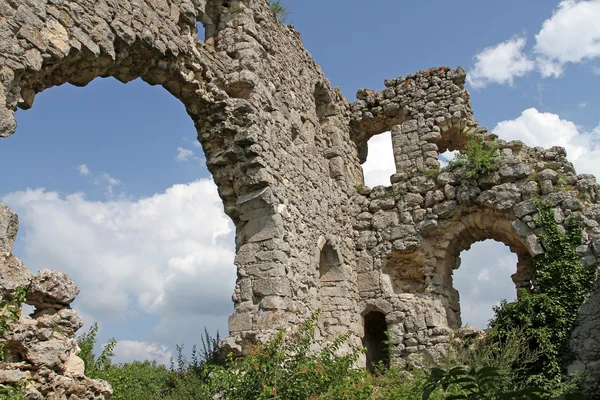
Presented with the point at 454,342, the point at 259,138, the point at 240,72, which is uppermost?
the point at 240,72

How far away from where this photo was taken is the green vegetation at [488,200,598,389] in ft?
28.2

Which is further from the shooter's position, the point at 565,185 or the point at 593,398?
the point at 565,185

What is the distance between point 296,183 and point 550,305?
177 inches

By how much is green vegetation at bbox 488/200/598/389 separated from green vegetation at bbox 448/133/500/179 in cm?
119

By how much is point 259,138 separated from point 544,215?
16.8ft

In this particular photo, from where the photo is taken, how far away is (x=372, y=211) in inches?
442

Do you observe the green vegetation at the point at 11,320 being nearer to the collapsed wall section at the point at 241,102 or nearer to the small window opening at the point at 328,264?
the collapsed wall section at the point at 241,102

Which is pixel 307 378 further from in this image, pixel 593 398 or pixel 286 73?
pixel 286 73

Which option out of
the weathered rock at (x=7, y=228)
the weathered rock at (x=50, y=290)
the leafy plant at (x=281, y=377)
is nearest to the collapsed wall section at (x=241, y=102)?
the weathered rock at (x=50, y=290)

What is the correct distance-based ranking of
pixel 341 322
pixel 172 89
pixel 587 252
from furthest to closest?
pixel 341 322
pixel 587 252
pixel 172 89

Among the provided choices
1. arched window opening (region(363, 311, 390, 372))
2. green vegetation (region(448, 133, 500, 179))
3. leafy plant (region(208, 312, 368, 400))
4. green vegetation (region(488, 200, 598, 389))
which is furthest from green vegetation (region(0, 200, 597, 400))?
arched window opening (region(363, 311, 390, 372))

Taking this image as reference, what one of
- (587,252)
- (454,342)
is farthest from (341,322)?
(587,252)

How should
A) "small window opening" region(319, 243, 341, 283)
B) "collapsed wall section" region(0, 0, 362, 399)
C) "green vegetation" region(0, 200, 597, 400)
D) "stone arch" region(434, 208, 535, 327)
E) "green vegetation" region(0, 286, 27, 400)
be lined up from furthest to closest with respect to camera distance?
"stone arch" region(434, 208, 535, 327) < "small window opening" region(319, 243, 341, 283) < "green vegetation" region(0, 200, 597, 400) < "collapsed wall section" region(0, 0, 362, 399) < "green vegetation" region(0, 286, 27, 400)

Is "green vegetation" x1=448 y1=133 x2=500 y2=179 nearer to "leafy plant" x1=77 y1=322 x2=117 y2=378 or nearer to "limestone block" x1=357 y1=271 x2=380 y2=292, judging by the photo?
"limestone block" x1=357 y1=271 x2=380 y2=292
